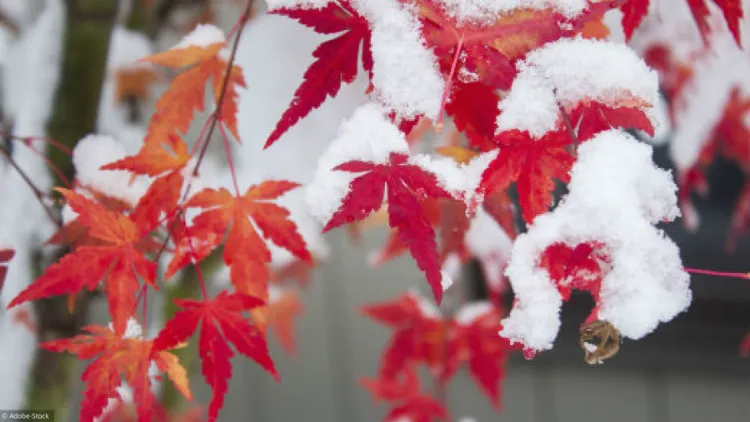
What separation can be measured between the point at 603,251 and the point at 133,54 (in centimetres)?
96

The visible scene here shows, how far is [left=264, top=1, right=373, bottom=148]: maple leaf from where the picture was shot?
49cm

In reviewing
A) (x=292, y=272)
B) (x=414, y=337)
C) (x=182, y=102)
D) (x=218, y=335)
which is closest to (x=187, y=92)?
(x=182, y=102)

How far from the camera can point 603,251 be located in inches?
16.7

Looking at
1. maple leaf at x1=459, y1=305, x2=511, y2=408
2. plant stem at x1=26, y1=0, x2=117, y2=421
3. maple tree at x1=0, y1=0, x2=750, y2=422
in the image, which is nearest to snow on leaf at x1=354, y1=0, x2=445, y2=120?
maple tree at x1=0, y1=0, x2=750, y2=422

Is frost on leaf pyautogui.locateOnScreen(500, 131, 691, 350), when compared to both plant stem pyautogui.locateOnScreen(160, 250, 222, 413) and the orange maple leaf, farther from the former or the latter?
plant stem pyautogui.locateOnScreen(160, 250, 222, 413)

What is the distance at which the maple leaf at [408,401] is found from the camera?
123cm

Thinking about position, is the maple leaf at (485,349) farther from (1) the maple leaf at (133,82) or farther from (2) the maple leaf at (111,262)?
(1) the maple leaf at (133,82)

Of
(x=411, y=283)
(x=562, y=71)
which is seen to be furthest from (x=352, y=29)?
(x=411, y=283)

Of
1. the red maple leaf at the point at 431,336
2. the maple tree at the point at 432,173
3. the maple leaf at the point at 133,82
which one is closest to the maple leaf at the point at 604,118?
the maple tree at the point at 432,173

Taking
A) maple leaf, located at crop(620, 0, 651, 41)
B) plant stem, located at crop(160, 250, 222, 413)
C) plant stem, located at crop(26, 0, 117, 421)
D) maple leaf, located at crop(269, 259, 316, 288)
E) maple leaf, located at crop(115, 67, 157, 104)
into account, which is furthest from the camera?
maple leaf, located at crop(269, 259, 316, 288)

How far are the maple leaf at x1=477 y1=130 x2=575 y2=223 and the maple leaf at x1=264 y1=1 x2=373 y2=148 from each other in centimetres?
12

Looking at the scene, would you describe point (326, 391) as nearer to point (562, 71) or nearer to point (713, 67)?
point (713, 67)

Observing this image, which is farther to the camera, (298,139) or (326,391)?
(326,391)

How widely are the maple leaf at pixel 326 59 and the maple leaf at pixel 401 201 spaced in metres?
0.05
